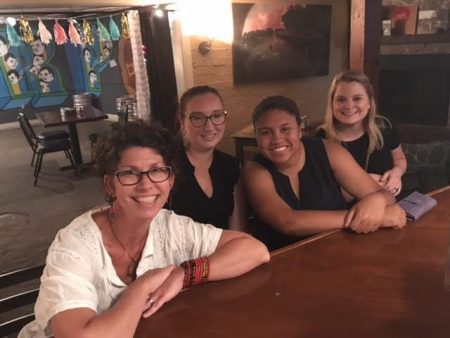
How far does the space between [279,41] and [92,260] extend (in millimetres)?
3637

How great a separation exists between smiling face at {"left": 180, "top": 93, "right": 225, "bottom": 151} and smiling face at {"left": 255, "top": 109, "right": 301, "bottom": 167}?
175 millimetres

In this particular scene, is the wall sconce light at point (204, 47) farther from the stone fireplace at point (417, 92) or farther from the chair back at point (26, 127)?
the chair back at point (26, 127)

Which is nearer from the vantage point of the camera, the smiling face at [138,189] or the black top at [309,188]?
the smiling face at [138,189]

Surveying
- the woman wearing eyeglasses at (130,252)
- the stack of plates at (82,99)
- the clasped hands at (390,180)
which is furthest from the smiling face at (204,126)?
the stack of plates at (82,99)

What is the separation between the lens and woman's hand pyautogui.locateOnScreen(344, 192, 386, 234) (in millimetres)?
1381

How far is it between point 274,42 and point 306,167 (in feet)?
9.47

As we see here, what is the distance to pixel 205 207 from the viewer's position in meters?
1.60

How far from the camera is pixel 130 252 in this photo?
113 cm

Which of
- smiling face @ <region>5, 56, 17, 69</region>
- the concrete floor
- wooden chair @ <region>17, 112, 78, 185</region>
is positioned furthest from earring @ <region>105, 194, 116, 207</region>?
smiling face @ <region>5, 56, 17, 69</region>

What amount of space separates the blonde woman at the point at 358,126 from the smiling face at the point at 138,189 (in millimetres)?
1169

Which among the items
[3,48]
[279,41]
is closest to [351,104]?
[279,41]

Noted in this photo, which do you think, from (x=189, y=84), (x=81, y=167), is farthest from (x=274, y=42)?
(x=81, y=167)

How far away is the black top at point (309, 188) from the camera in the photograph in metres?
1.54

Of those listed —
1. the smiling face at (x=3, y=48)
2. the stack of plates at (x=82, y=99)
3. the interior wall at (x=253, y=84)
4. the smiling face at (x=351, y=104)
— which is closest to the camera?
the smiling face at (x=351, y=104)
